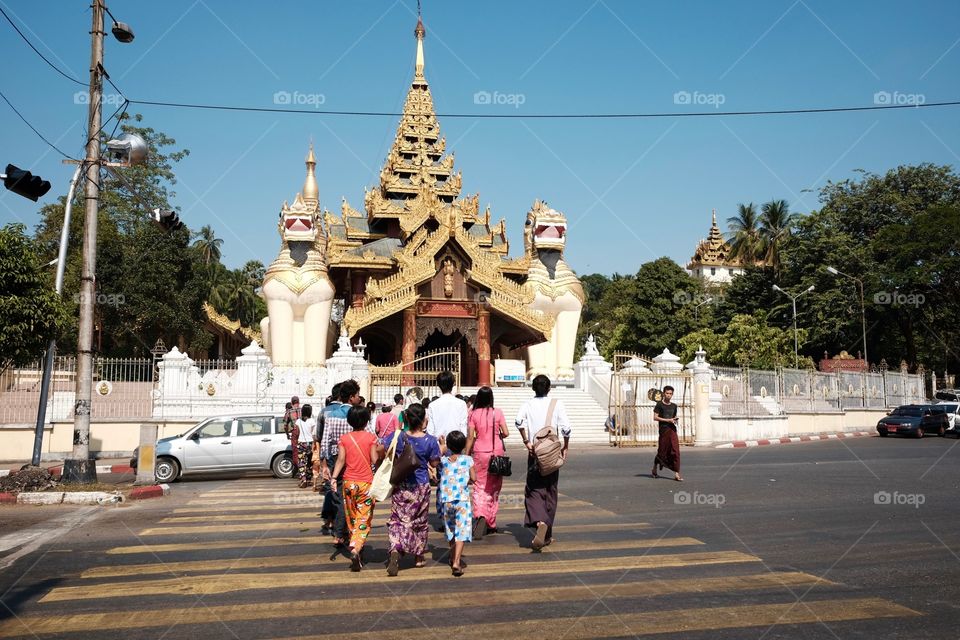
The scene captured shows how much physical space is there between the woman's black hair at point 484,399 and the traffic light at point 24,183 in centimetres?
729

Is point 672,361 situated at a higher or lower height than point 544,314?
lower

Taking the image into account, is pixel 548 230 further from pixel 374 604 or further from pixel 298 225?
pixel 374 604

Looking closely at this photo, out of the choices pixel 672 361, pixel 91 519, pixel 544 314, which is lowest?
pixel 91 519

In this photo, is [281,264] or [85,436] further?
[281,264]

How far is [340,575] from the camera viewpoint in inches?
266

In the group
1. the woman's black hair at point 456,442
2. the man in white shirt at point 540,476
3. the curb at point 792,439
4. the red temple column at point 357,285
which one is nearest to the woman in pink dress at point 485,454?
the man in white shirt at point 540,476

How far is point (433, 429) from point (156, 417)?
14.9 m

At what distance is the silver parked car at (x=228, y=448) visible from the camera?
15.4 m

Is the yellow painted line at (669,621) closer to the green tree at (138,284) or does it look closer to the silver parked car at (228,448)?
the silver parked car at (228,448)

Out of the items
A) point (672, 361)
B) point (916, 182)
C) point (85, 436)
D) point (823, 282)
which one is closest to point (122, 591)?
point (85, 436)

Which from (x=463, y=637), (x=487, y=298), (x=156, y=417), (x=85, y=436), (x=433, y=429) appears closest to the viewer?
(x=463, y=637)

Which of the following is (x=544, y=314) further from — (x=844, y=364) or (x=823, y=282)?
(x=823, y=282)

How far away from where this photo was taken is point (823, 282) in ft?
163

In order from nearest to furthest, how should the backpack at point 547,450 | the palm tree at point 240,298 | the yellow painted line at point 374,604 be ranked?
1. the yellow painted line at point 374,604
2. the backpack at point 547,450
3. the palm tree at point 240,298
